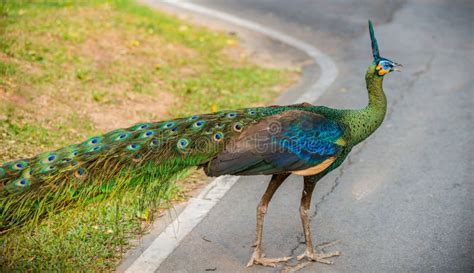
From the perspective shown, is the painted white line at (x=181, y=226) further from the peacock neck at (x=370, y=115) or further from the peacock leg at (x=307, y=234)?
the peacock neck at (x=370, y=115)

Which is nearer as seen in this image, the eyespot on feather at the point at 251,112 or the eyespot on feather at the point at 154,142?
the eyespot on feather at the point at 154,142

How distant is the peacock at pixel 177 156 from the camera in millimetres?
4336

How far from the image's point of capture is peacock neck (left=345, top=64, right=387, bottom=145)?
16.2 ft

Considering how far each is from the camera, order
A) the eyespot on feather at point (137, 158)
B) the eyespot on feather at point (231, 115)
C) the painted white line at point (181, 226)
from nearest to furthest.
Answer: the eyespot on feather at point (137, 158), the eyespot on feather at point (231, 115), the painted white line at point (181, 226)

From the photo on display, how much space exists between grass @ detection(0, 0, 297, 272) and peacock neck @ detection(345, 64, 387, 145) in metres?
1.57

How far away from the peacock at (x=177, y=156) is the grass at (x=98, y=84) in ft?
0.68

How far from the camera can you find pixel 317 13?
543 inches

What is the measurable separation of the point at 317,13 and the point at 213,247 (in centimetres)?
928

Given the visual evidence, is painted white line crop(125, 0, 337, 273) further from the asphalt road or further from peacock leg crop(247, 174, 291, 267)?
peacock leg crop(247, 174, 291, 267)

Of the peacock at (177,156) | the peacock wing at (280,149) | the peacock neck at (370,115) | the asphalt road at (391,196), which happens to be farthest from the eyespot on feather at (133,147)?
the peacock neck at (370,115)

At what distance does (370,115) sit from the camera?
500cm

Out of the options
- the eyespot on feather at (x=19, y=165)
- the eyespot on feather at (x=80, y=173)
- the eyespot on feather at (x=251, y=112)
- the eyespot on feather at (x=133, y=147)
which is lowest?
the eyespot on feather at (x=80, y=173)

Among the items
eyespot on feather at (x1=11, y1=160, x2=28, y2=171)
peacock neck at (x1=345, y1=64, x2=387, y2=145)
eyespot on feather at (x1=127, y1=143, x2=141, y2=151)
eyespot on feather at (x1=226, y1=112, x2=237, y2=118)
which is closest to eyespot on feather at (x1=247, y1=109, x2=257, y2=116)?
eyespot on feather at (x1=226, y1=112, x2=237, y2=118)

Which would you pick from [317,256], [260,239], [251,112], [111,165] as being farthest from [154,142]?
[317,256]
